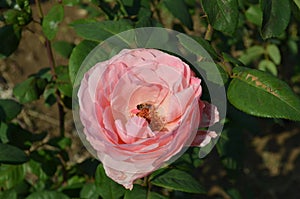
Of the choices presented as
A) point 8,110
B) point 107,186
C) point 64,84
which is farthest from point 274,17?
point 8,110

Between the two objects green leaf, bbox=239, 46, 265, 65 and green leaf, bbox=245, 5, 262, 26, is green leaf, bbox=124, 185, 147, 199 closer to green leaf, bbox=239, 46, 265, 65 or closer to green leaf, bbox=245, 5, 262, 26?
green leaf, bbox=245, 5, 262, 26

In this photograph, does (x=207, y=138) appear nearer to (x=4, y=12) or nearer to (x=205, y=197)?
(x=4, y=12)

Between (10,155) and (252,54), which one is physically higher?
(10,155)

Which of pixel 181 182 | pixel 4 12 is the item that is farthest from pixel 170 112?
pixel 4 12

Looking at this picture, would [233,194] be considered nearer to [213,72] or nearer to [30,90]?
[30,90]

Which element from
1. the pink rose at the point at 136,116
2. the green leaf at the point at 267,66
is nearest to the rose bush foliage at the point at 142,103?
the pink rose at the point at 136,116

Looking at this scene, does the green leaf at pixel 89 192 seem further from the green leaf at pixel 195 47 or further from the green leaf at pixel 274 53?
the green leaf at pixel 274 53
